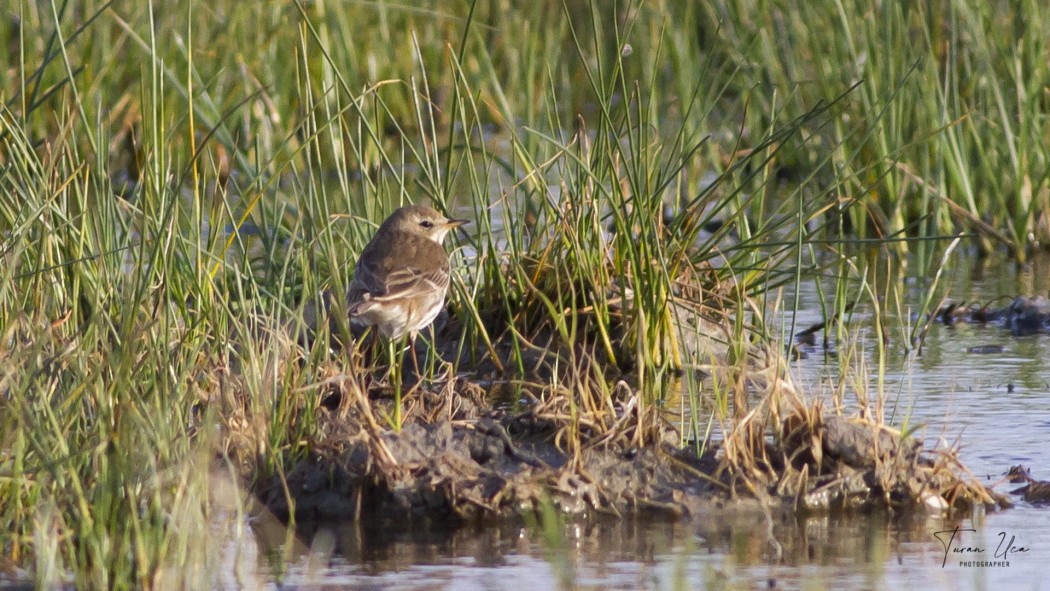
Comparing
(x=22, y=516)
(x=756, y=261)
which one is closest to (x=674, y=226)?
(x=756, y=261)

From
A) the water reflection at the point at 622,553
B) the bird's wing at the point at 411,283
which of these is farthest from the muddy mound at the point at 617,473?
the bird's wing at the point at 411,283

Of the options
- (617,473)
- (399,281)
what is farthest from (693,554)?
(399,281)

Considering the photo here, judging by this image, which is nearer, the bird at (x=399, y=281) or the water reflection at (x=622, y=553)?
the water reflection at (x=622, y=553)

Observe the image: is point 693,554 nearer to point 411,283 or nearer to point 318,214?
point 411,283

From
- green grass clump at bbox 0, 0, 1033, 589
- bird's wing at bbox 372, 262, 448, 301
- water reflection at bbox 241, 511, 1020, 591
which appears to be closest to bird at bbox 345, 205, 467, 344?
bird's wing at bbox 372, 262, 448, 301

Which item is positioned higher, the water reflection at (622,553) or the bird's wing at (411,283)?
the bird's wing at (411,283)

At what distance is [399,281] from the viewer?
6.21 meters

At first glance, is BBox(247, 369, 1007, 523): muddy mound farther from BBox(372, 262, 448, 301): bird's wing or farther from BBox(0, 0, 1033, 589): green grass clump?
BBox(372, 262, 448, 301): bird's wing

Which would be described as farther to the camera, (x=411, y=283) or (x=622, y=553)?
(x=411, y=283)

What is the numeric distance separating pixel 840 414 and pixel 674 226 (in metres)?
1.79

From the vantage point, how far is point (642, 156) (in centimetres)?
600

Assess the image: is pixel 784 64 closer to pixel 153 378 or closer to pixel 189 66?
pixel 189 66

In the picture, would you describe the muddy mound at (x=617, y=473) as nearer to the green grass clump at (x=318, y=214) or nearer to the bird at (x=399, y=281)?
the green grass clump at (x=318, y=214)

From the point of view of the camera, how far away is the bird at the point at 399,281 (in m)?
6.20
